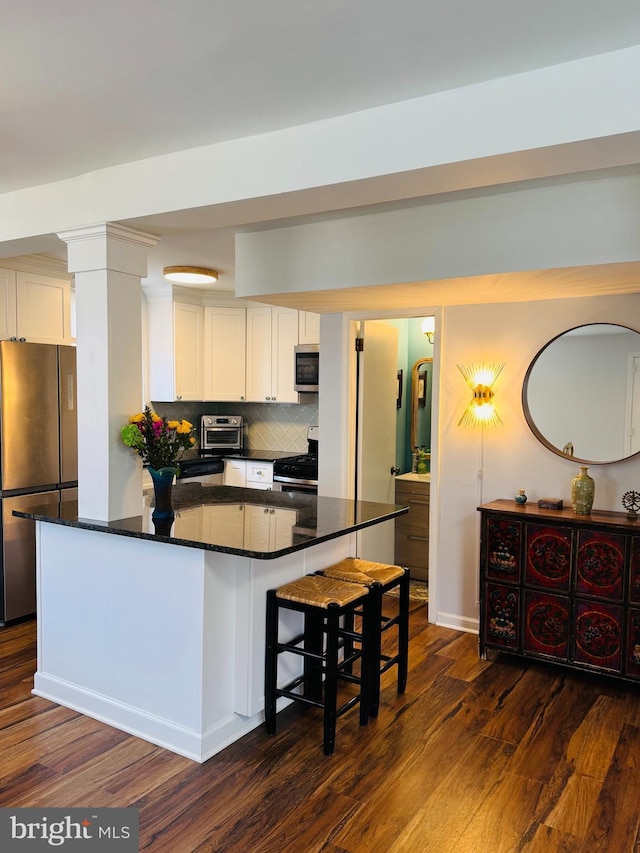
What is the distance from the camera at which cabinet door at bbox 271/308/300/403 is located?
5.90m

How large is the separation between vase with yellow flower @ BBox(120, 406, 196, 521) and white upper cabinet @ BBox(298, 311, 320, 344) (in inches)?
114

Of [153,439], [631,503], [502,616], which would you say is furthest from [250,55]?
[502,616]

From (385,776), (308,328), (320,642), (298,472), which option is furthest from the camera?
(308,328)

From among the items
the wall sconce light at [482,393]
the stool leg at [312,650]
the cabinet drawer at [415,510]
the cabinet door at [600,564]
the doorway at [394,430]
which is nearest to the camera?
the stool leg at [312,650]

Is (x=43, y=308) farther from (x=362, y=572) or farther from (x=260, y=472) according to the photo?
(x=362, y=572)

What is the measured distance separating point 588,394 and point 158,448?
2390 millimetres

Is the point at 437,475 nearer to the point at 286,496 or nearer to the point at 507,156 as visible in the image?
the point at 286,496

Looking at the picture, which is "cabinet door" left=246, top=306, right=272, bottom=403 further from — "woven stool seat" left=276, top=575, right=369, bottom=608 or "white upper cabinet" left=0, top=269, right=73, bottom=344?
"woven stool seat" left=276, top=575, right=369, bottom=608

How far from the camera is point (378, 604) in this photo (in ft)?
9.64

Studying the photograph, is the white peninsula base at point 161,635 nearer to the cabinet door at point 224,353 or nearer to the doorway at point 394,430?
the doorway at point 394,430

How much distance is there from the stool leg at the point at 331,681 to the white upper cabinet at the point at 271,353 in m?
3.45

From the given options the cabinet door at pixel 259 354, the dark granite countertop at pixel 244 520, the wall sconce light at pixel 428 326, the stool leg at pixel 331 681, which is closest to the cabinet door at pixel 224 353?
the cabinet door at pixel 259 354

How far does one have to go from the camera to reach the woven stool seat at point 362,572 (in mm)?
3021

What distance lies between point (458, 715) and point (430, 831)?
871 millimetres
